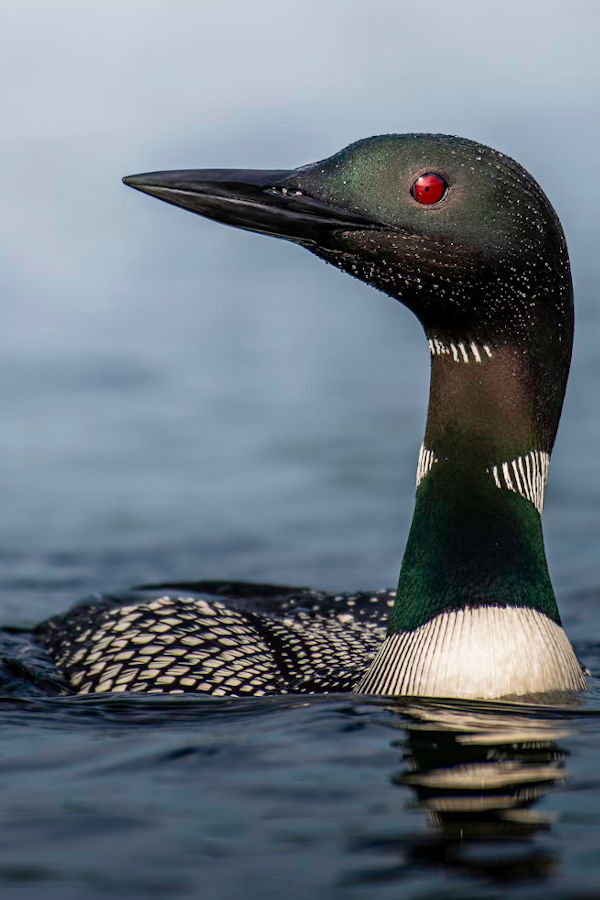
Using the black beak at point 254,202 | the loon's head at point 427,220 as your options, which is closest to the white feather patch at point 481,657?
the loon's head at point 427,220

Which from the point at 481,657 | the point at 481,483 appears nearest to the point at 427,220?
the point at 481,483

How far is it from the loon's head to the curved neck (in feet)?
0.27

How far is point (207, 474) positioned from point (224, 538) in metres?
1.37

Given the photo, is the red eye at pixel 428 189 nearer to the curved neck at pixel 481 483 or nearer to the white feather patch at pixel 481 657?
the curved neck at pixel 481 483

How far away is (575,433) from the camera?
978 cm

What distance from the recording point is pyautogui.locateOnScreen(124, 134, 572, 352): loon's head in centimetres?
322

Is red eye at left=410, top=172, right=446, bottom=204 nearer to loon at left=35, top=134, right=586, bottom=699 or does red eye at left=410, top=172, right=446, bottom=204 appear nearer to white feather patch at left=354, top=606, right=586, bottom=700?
loon at left=35, top=134, right=586, bottom=699

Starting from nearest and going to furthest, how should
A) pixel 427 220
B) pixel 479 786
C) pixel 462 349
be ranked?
1. pixel 479 786
2. pixel 427 220
3. pixel 462 349

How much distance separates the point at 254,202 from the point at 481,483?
79 cm

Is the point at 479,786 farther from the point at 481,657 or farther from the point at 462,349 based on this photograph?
the point at 462,349

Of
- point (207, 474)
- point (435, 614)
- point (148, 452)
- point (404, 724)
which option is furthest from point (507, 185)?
point (148, 452)

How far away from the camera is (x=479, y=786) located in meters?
2.68

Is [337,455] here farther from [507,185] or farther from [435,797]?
[435,797]

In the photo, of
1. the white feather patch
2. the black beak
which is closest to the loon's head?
the black beak
